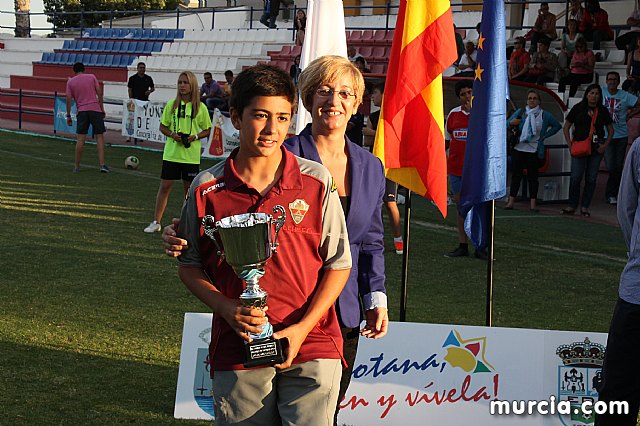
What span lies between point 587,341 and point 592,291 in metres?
4.39

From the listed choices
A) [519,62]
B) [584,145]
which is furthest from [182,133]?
[519,62]

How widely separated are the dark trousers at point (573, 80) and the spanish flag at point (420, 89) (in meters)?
14.8

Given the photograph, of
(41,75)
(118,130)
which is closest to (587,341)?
(118,130)

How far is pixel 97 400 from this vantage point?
20.3ft

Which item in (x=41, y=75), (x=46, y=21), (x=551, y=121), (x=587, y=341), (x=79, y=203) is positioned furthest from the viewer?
(x=46, y=21)

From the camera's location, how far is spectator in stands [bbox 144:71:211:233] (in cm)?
1222

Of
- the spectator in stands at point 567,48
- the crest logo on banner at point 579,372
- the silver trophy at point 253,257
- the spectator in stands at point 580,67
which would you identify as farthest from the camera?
the spectator in stands at point 567,48

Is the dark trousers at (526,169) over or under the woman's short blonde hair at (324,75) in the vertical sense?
under

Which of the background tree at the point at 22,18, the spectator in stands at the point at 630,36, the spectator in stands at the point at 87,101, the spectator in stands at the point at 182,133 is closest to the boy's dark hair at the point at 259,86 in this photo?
the spectator in stands at the point at 182,133

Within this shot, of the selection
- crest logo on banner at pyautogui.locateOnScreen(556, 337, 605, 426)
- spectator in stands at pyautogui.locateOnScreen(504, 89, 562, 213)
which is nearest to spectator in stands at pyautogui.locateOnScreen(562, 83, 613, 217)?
spectator in stands at pyautogui.locateOnScreen(504, 89, 562, 213)

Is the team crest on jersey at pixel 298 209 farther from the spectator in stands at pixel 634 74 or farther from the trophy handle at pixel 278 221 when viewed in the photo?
the spectator in stands at pixel 634 74

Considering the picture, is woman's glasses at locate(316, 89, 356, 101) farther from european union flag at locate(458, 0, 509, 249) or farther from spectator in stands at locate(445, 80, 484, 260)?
spectator in stands at locate(445, 80, 484, 260)

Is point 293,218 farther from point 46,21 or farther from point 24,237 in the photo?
point 46,21

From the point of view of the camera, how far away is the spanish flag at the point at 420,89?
6.77 m
